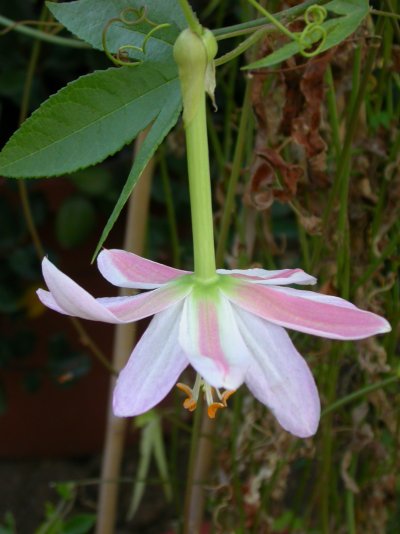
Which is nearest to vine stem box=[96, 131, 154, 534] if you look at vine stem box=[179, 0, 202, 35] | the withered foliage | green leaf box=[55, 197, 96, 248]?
the withered foliage

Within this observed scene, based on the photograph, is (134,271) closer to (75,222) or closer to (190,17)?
(190,17)

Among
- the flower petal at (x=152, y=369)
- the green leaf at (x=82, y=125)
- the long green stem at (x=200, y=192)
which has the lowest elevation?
the flower petal at (x=152, y=369)

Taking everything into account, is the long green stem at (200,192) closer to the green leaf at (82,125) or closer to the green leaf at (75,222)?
the green leaf at (82,125)

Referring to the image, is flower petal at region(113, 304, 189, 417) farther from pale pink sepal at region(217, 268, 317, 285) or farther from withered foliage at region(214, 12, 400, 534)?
withered foliage at region(214, 12, 400, 534)

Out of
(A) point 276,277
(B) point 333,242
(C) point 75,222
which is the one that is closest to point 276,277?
(A) point 276,277

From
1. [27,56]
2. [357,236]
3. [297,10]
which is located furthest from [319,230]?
[27,56]

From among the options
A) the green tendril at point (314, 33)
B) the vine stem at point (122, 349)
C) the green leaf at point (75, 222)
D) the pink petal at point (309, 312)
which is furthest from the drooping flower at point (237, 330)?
the green leaf at point (75, 222)
